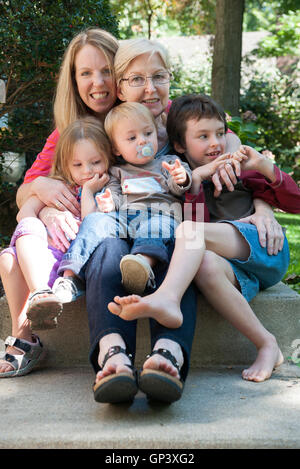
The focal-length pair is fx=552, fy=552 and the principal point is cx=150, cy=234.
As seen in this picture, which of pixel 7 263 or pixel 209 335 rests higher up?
pixel 7 263

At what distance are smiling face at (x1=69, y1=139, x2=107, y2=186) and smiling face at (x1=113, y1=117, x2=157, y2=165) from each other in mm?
125

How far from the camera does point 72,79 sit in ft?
10.3

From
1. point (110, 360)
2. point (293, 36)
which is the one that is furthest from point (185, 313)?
point (293, 36)


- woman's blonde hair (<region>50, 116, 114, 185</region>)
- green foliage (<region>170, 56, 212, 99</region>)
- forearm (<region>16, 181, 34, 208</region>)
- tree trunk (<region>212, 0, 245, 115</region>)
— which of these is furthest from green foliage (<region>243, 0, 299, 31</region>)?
forearm (<region>16, 181, 34, 208</region>)

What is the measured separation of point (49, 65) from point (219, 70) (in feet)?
11.7

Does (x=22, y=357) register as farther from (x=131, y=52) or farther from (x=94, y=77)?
(x=131, y=52)

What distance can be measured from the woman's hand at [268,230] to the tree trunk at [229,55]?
14.9 feet

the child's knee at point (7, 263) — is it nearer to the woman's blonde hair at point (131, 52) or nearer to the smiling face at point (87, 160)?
the smiling face at point (87, 160)

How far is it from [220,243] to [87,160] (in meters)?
0.82

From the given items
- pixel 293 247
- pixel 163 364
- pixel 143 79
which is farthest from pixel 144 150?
pixel 293 247

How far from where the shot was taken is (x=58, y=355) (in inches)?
104

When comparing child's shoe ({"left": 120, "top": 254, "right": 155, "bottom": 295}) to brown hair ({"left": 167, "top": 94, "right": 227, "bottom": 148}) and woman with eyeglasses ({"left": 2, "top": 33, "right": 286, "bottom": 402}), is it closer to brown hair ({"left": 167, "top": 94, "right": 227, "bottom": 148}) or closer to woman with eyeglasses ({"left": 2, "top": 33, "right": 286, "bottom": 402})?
woman with eyeglasses ({"left": 2, "top": 33, "right": 286, "bottom": 402})
